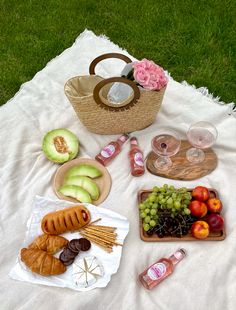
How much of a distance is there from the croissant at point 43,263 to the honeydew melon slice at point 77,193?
0.33 m

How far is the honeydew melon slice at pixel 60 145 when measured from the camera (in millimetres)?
2250

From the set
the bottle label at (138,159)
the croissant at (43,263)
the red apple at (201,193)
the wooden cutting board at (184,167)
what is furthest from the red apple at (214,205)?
the croissant at (43,263)

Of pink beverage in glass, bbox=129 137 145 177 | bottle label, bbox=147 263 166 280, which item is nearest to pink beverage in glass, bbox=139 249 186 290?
bottle label, bbox=147 263 166 280

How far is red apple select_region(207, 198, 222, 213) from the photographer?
2006 mm

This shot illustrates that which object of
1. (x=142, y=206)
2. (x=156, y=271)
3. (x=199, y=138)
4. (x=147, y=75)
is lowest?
(x=156, y=271)

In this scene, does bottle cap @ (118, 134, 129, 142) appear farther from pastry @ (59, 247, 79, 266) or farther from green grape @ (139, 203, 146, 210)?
pastry @ (59, 247, 79, 266)

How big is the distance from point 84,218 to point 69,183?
0.24m

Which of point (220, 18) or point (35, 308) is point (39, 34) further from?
point (35, 308)

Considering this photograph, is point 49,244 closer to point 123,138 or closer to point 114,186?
point 114,186

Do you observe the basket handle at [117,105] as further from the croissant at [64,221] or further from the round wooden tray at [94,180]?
the croissant at [64,221]

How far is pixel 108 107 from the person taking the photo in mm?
2156

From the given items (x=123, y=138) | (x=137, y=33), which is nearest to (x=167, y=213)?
(x=123, y=138)

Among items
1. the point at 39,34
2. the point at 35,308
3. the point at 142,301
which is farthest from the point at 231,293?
the point at 39,34

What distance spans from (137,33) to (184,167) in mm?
1233
